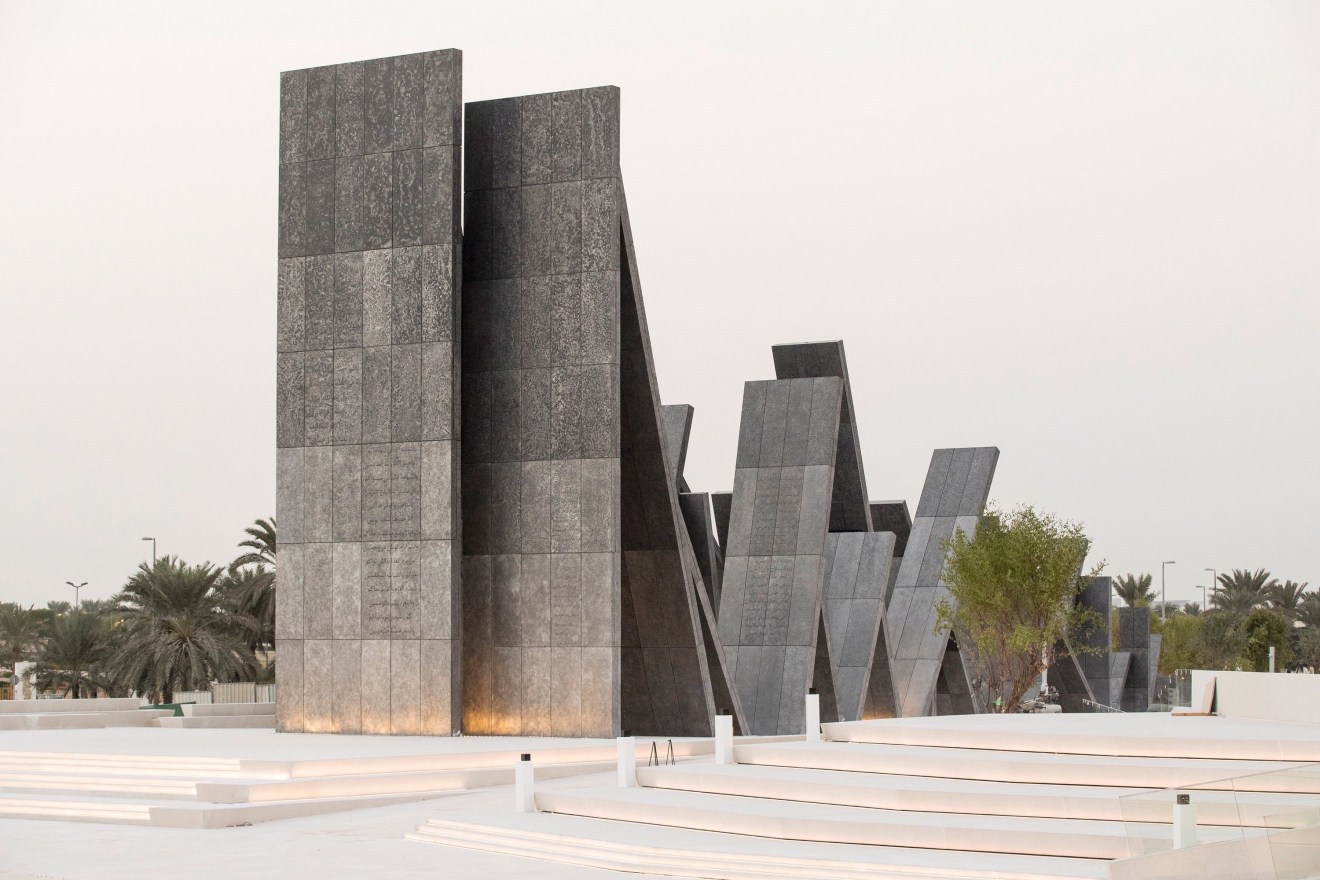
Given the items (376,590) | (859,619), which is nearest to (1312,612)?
(859,619)

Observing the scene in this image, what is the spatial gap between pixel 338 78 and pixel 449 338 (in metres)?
4.69

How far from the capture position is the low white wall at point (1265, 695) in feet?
63.1

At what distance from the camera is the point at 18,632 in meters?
48.7

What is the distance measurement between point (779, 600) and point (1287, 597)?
4597 centimetres

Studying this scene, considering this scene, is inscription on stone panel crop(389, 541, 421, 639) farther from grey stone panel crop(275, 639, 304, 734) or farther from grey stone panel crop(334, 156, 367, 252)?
grey stone panel crop(334, 156, 367, 252)

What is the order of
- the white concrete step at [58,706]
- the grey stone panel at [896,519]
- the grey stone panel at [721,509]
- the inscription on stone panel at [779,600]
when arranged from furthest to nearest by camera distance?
the grey stone panel at [896,519] < the grey stone panel at [721,509] < the inscription on stone panel at [779,600] < the white concrete step at [58,706]

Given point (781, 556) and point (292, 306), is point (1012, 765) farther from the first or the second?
point (781, 556)

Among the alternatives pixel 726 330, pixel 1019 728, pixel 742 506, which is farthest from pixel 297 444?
pixel 726 330

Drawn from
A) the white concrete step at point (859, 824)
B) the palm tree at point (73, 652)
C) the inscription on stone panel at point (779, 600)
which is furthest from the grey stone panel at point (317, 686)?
the palm tree at point (73, 652)

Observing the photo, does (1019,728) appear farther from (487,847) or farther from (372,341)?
(372,341)

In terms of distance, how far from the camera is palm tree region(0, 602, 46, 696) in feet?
159

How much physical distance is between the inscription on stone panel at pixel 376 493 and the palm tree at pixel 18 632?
27.8 m

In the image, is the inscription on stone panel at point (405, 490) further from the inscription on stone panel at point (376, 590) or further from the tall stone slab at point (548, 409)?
the tall stone slab at point (548, 409)

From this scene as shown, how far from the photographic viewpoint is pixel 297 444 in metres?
24.8
